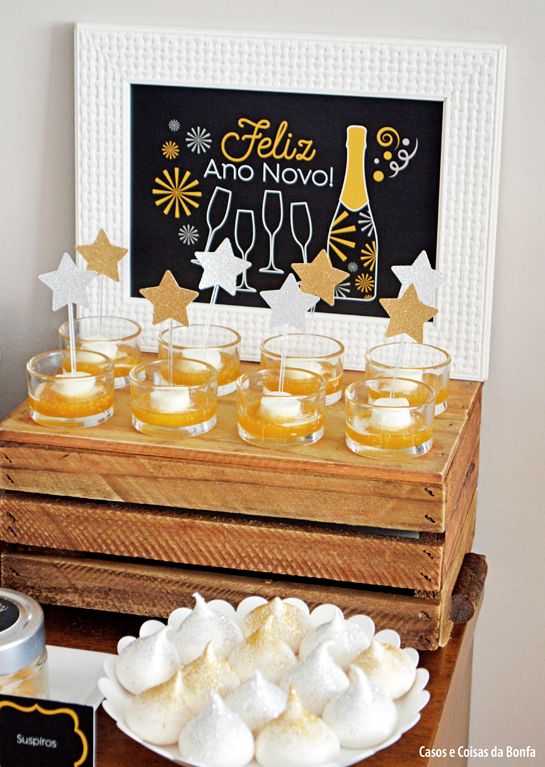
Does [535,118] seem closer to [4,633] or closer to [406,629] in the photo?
[406,629]

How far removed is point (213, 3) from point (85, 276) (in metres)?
Result: 0.41

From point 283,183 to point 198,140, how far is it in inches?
5.1

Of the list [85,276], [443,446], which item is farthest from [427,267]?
[85,276]

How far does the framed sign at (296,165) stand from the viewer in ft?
4.58

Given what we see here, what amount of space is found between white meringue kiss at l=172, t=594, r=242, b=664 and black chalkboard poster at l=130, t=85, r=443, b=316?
51cm

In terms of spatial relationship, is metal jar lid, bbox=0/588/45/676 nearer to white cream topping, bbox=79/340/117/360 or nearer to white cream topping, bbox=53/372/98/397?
white cream topping, bbox=53/372/98/397

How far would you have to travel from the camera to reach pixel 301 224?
148 cm

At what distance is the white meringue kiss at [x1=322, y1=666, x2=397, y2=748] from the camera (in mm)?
1029

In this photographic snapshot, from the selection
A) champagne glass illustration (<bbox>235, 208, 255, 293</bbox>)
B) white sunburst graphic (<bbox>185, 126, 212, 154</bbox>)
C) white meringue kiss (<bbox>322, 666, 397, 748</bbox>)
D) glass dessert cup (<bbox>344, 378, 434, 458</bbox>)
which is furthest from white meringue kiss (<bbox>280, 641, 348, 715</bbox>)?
white sunburst graphic (<bbox>185, 126, 212, 154</bbox>)

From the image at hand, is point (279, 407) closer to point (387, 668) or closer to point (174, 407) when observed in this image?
point (174, 407)

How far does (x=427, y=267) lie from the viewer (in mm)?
1317

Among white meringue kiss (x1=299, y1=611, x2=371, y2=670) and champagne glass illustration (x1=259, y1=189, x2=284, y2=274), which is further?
champagne glass illustration (x1=259, y1=189, x2=284, y2=274)

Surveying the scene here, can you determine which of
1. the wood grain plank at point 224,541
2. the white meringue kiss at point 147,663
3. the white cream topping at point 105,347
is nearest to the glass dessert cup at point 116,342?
the white cream topping at point 105,347

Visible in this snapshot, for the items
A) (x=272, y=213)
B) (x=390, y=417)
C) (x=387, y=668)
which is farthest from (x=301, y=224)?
(x=387, y=668)
